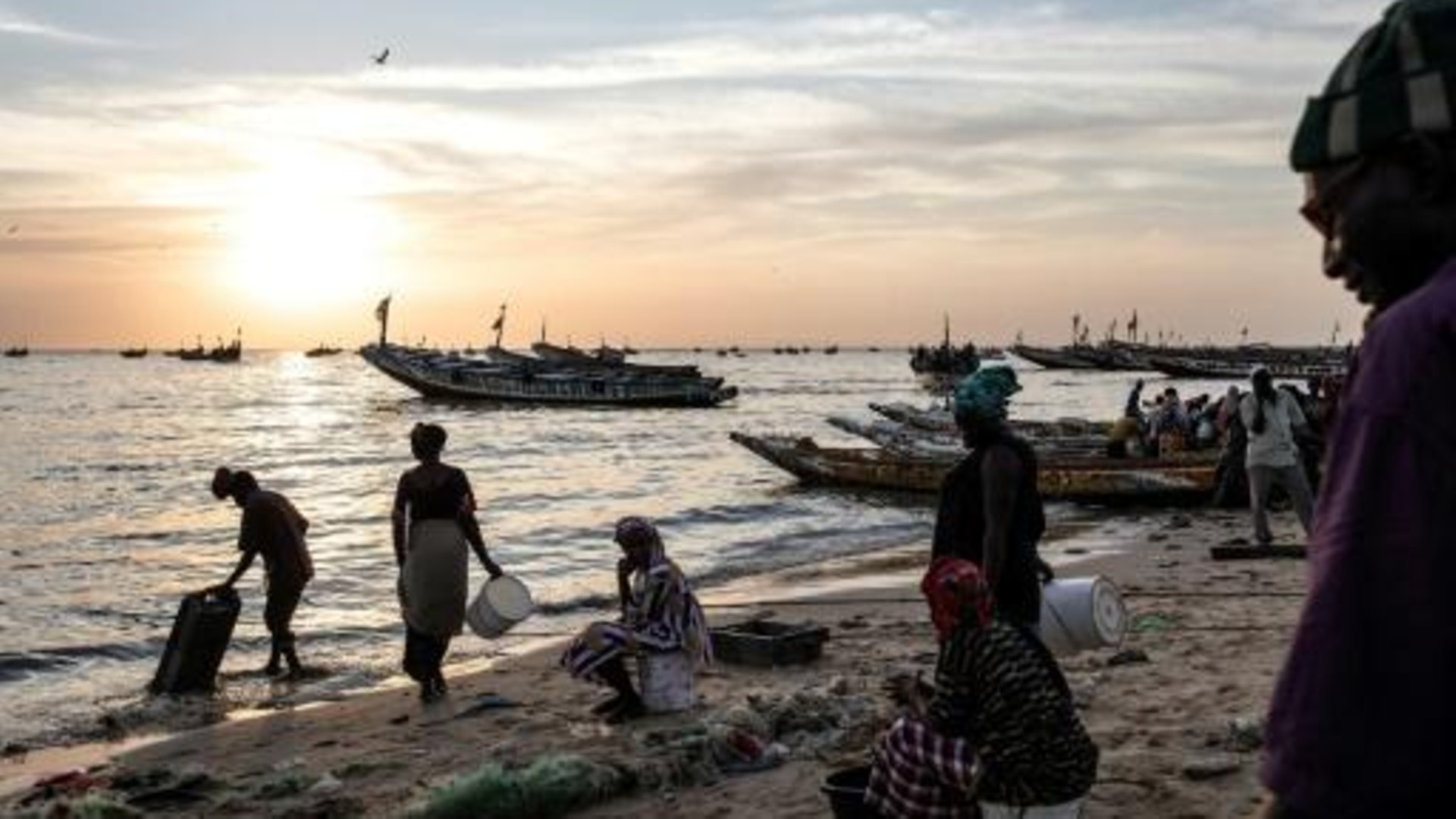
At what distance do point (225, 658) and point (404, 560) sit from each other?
5038 mm

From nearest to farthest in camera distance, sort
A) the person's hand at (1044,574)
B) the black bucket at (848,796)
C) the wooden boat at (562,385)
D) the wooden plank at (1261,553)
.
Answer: the black bucket at (848,796)
the person's hand at (1044,574)
the wooden plank at (1261,553)
the wooden boat at (562,385)

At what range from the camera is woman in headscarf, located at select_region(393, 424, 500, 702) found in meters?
9.74

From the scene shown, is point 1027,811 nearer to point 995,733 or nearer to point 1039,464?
point 995,733

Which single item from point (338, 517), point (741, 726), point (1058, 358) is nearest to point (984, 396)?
point (741, 726)

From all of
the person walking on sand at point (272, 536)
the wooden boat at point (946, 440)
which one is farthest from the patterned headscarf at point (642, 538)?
the wooden boat at point (946, 440)

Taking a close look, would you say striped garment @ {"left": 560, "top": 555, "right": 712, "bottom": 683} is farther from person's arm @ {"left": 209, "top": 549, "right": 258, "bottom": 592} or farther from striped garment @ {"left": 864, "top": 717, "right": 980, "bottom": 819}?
striped garment @ {"left": 864, "top": 717, "right": 980, "bottom": 819}

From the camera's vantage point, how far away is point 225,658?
1394 centimetres

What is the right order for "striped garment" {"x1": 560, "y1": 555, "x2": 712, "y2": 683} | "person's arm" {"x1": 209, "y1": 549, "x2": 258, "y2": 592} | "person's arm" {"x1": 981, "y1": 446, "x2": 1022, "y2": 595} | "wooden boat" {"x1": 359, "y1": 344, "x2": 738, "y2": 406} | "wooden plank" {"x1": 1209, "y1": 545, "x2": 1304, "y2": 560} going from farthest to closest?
"wooden boat" {"x1": 359, "y1": 344, "x2": 738, "y2": 406} → "wooden plank" {"x1": 1209, "y1": 545, "x2": 1304, "y2": 560} → "person's arm" {"x1": 209, "y1": 549, "x2": 258, "y2": 592} → "striped garment" {"x1": 560, "y1": 555, "x2": 712, "y2": 683} → "person's arm" {"x1": 981, "y1": 446, "x2": 1022, "y2": 595}

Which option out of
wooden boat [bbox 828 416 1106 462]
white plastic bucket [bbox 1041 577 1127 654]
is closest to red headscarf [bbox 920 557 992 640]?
white plastic bucket [bbox 1041 577 1127 654]

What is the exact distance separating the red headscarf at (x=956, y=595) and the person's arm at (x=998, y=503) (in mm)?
951

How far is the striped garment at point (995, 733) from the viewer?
465 centimetres

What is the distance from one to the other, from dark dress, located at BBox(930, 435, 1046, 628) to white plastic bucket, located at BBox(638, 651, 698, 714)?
322 centimetres

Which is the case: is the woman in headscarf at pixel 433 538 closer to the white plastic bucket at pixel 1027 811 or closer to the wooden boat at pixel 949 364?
the white plastic bucket at pixel 1027 811

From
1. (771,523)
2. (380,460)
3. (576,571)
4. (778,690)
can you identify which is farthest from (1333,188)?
(380,460)
